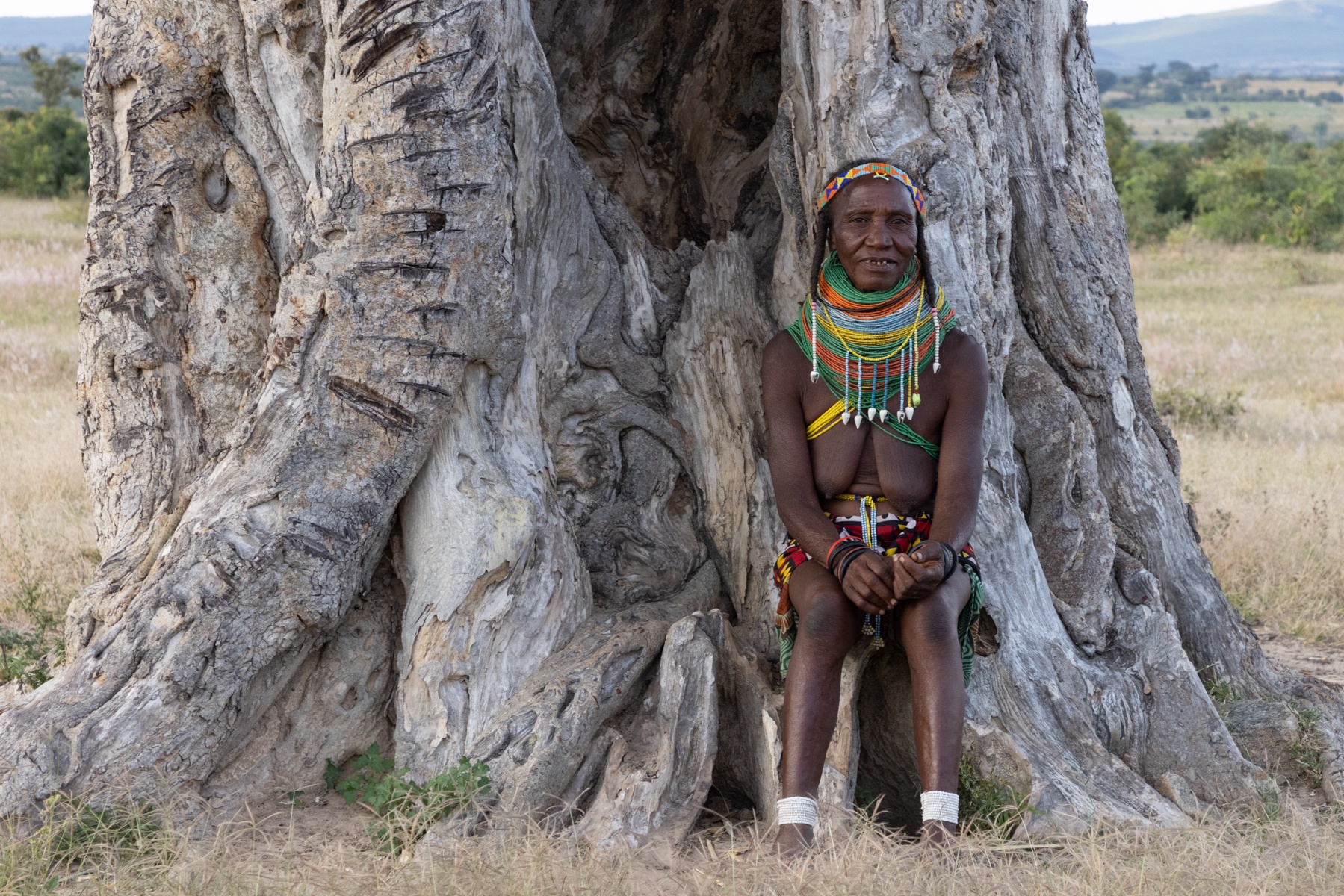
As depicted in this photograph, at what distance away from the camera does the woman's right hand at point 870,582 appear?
3.48 metres

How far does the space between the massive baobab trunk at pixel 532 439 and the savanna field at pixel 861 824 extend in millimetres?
245

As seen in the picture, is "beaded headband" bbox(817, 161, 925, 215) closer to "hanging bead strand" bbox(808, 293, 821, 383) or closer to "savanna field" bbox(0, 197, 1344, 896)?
"hanging bead strand" bbox(808, 293, 821, 383)

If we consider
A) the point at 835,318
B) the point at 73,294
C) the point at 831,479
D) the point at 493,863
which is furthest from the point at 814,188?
the point at 73,294

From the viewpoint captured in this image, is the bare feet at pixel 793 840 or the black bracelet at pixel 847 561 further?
the black bracelet at pixel 847 561

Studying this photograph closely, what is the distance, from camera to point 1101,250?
16.1 feet

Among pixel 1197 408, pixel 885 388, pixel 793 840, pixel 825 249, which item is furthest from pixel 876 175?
pixel 1197 408

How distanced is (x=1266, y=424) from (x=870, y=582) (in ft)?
24.5

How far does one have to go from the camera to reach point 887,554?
3699 millimetres

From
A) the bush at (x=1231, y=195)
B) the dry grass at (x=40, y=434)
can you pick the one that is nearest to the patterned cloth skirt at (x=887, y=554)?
the dry grass at (x=40, y=434)

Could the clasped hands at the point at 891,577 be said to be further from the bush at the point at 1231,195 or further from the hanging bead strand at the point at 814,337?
the bush at the point at 1231,195

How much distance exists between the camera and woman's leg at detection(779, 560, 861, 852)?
137 inches

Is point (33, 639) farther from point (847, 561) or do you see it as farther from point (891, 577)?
point (891, 577)

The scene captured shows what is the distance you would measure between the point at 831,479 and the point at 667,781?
1.03m

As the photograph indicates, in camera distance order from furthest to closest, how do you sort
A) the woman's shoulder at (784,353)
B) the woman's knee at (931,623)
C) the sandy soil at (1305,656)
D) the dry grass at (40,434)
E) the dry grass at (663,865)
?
1. the dry grass at (40,434)
2. the sandy soil at (1305,656)
3. the woman's shoulder at (784,353)
4. the woman's knee at (931,623)
5. the dry grass at (663,865)
